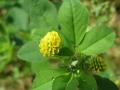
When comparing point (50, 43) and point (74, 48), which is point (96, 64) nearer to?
point (74, 48)

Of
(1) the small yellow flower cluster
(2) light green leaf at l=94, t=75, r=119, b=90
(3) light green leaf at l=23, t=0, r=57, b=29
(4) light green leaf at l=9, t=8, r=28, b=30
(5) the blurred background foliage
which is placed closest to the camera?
(1) the small yellow flower cluster

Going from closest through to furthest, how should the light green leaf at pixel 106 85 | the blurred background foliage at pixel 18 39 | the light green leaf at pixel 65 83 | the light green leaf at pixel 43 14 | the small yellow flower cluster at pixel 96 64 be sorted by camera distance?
the light green leaf at pixel 65 83 → the small yellow flower cluster at pixel 96 64 → the light green leaf at pixel 106 85 → the light green leaf at pixel 43 14 → the blurred background foliage at pixel 18 39

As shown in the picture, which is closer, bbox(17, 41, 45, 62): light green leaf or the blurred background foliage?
bbox(17, 41, 45, 62): light green leaf

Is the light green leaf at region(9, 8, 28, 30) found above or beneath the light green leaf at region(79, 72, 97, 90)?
above

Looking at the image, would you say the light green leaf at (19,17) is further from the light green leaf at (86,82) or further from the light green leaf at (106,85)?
the light green leaf at (86,82)

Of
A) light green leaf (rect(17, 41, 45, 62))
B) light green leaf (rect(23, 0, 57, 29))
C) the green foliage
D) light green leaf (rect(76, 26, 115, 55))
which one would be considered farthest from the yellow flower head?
light green leaf (rect(23, 0, 57, 29))

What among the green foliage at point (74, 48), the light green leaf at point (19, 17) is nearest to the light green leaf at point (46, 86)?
the green foliage at point (74, 48)

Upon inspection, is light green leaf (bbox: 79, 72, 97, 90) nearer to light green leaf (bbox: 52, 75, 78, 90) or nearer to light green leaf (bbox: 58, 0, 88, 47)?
light green leaf (bbox: 52, 75, 78, 90)
